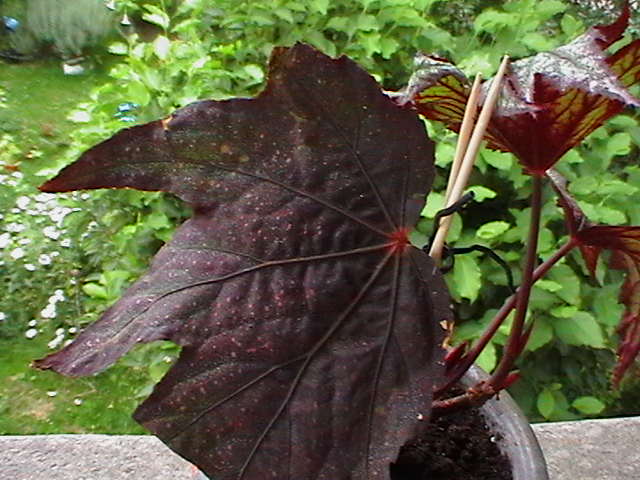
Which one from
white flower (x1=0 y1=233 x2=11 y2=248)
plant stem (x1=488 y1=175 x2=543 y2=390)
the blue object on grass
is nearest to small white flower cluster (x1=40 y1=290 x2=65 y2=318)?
white flower (x1=0 y1=233 x2=11 y2=248)

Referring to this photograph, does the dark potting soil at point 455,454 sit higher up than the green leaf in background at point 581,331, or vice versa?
the dark potting soil at point 455,454

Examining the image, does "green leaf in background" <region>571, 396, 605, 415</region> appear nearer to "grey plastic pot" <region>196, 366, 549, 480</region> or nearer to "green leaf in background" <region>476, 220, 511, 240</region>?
"green leaf in background" <region>476, 220, 511, 240</region>

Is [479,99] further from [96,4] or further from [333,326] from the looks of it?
[96,4]

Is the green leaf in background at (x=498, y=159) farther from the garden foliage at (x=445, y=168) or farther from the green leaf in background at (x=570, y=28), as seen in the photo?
the green leaf in background at (x=570, y=28)

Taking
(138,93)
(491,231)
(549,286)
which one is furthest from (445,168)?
(138,93)

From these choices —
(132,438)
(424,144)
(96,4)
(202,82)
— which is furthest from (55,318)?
(96,4)

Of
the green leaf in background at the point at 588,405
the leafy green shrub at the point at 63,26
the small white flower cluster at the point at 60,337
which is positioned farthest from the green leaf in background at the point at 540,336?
the leafy green shrub at the point at 63,26

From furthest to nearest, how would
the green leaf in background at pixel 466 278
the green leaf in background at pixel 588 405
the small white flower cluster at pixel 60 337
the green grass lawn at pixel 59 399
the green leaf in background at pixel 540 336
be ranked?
the small white flower cluster at pixel 60 337 → the green grass lawn at pixel 59 399 → the green leaf in background at pixel 588 405 → the green leaf in background at pixel 540 336 → the green leaf in background at pixel 466 278
